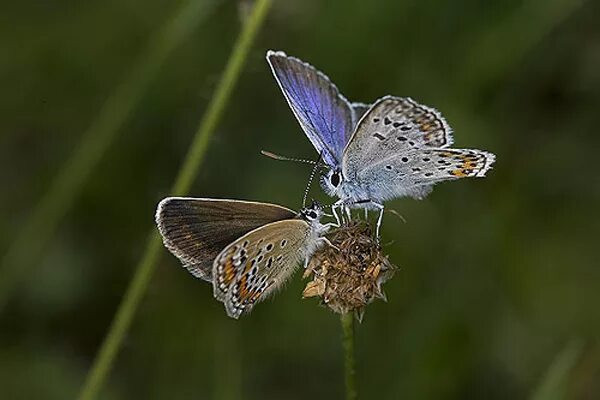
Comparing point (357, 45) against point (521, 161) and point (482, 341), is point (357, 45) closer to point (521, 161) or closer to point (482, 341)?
point (521, 161)

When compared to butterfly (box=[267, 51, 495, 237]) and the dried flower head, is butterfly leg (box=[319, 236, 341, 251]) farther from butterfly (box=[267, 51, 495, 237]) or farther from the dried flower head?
butterfly (box=[267, 51, 495, 237])

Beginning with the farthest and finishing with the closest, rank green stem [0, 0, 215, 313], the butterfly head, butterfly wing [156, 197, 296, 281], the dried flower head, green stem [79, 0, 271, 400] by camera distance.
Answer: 1. green stem [0, 0, 215, 313]
2. green stem [79, 0, 271, 400]
3. the butterfly head
4. the dried flower head
5. butterfly wing [156, 197, 296, 281]

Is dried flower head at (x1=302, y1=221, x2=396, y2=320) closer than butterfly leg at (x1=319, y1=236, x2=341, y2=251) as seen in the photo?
Yes

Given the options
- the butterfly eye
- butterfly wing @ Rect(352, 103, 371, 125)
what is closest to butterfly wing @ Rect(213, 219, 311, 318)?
the butterfly eye

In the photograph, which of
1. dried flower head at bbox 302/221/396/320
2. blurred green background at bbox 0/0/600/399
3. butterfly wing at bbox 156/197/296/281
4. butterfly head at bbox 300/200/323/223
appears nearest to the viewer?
butterfly wing at bbox 156/197/296/281

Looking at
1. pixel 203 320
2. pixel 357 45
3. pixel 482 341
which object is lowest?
pixel 203 320

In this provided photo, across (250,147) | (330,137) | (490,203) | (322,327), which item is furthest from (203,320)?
(330,137)

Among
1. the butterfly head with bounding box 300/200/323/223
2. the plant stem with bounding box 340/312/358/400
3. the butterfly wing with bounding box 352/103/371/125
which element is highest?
the butterfly wing with bounding box 352/103/371/125
